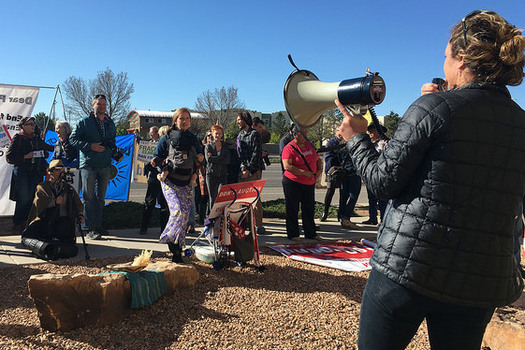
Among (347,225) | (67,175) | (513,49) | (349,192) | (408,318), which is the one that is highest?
(513,49)

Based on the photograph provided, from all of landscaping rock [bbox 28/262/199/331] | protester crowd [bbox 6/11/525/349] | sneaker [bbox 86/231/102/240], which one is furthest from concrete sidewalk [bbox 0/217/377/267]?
protester crowd [bbox 6/11/525/349]

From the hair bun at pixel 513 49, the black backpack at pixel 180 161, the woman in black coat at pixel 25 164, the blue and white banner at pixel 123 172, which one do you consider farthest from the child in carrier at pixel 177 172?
the blue and white banner at pixel 123 172

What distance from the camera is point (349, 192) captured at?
26.8 ft

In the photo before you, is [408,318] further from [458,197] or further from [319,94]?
[319,94]

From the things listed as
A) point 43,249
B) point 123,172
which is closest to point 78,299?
point 43,249

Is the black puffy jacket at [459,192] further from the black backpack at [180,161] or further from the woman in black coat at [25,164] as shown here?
the woman in black coat at [25,164]

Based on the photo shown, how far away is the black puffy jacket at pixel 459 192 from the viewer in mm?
1376

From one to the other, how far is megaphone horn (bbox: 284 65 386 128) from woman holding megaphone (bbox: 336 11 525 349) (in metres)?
0.47

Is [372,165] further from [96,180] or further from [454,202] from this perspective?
[96,180]

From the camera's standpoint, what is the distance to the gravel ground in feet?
9.93

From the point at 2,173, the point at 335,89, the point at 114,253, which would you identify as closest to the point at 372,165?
the point at 335,89

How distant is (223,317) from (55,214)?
290 cm

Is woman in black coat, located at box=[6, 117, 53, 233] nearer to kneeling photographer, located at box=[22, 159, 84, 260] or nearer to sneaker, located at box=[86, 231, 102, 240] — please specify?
sneaker, located at box=[86, 231, 102, 240]

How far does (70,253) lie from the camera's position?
496cm
